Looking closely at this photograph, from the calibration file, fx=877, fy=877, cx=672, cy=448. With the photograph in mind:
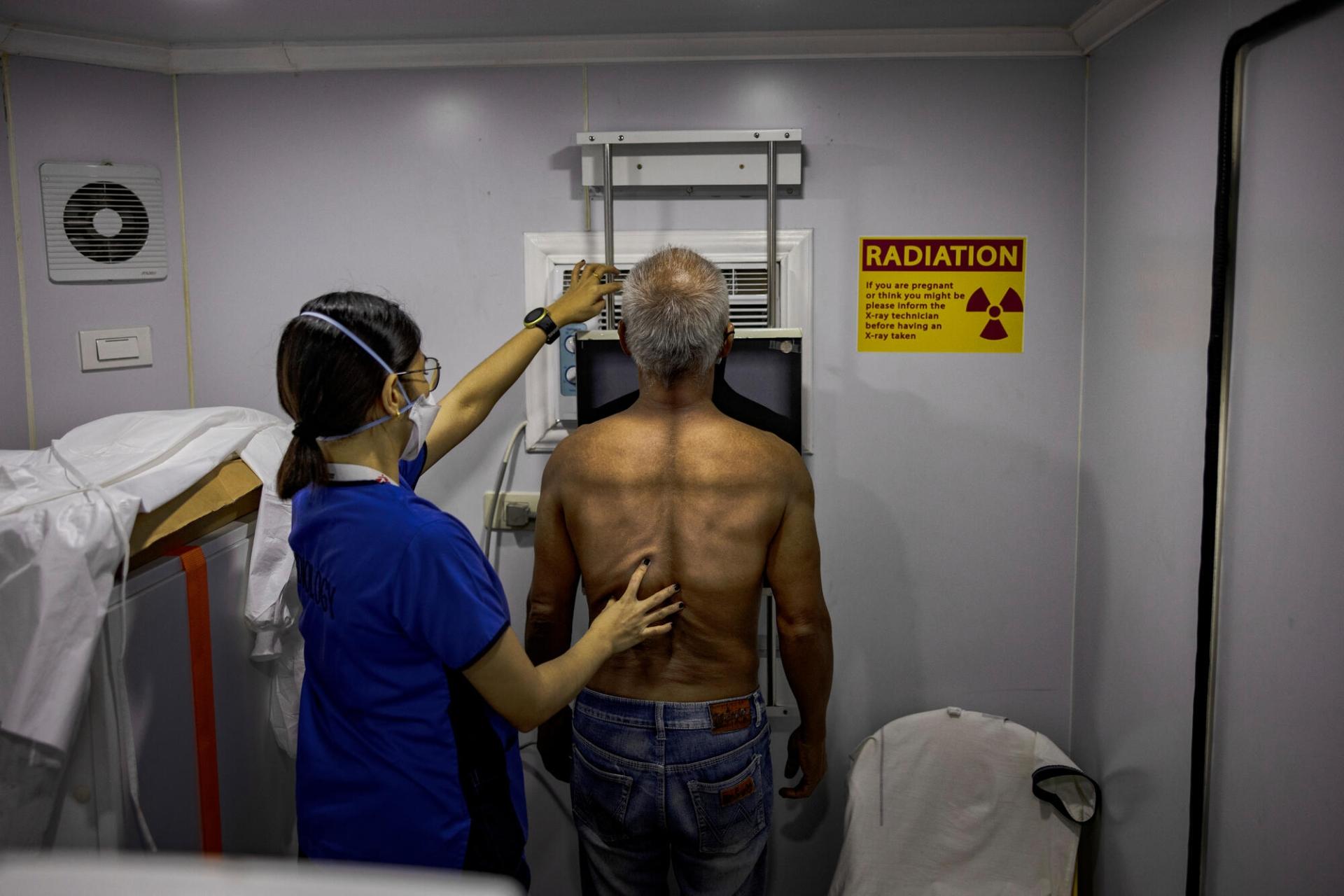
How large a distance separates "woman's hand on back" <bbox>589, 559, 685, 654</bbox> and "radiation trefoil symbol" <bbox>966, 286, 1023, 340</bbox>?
1.03 metres

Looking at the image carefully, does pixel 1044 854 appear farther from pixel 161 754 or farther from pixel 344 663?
pixel 161 754

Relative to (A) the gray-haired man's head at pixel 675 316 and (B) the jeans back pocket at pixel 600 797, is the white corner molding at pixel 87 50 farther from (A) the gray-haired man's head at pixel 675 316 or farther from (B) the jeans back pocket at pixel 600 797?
(B) the jeans back pocket at pixel 600 797

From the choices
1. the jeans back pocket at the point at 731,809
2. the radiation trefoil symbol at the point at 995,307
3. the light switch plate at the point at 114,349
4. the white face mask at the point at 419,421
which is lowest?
the jeans back pocket at the point at 731,809

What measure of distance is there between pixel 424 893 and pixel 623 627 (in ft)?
3.39

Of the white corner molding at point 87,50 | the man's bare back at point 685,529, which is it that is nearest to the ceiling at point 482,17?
the white corner molding at point 87,50

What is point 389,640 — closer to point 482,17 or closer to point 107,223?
point 482,17

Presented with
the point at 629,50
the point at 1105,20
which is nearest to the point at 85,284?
the point at 629,50

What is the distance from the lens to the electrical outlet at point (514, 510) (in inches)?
83.9

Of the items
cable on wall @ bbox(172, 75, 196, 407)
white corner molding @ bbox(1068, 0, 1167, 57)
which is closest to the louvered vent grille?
white corner molding @ bbox(1068, 0, 1167, 57)

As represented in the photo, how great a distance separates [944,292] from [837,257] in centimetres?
26

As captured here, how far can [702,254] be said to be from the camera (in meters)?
2.06

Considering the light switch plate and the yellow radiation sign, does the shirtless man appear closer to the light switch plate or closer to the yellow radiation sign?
the yellow radiation sign

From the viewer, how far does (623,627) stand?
1.43 metres

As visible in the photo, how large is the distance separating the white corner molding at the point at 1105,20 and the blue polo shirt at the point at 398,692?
1.61m
